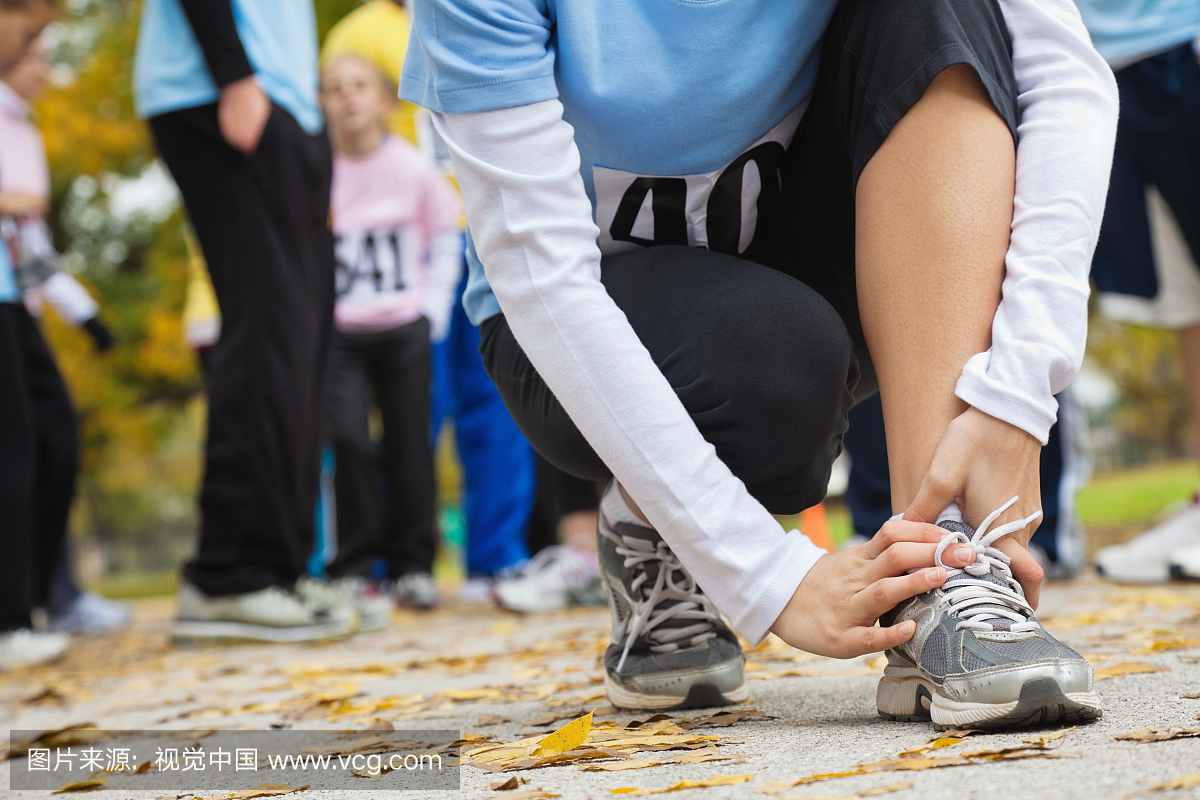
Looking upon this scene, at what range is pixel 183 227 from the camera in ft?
38.9

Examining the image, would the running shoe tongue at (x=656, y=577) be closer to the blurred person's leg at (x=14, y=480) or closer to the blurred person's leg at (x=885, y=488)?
the blurred person's leg at (x=885, y=488)

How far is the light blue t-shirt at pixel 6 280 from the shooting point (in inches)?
121

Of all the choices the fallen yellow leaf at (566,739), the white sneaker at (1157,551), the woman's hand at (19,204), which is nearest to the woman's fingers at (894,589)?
the fallen yellow leaf at (566,739)

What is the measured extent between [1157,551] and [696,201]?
2134mm

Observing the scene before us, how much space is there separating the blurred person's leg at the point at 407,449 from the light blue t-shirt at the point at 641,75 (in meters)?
2.60

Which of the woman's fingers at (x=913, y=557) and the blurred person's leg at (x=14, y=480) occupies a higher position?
the woman's fingers at (x=913, y=557)

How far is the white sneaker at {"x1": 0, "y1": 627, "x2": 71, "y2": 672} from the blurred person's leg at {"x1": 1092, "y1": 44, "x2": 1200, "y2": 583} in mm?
3095

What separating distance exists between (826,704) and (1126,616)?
1103 millimetres

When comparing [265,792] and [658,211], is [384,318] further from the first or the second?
[265,792]

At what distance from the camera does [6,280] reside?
10.3ft

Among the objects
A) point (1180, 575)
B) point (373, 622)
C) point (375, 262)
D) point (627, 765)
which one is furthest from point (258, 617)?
point (1180, 575)

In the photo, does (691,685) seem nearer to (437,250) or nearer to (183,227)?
(437,250)

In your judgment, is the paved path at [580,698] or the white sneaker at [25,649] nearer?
the paved path at [580,698]

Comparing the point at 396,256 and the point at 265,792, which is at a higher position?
the point at 396,256
